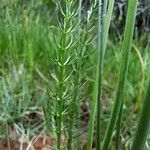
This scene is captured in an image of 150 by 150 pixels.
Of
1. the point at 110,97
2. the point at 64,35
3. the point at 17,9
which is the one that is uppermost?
the point at 64,35

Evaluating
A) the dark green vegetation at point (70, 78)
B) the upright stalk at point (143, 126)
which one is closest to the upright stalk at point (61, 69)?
the dark green vegetation at point (70, 78)

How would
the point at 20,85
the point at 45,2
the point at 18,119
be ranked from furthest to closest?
the point at 45,2
the point at 20,85
the point at 18,119

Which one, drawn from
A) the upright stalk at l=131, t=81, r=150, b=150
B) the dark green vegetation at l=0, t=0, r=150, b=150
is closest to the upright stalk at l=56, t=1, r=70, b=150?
the dark green vegetation at l=0, t=0, r=150, b=150

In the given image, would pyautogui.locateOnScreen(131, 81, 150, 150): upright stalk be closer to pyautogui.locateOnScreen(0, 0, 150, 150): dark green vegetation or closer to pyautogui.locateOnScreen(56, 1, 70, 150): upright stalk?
pyautogui.locateOnScreen(0, 0, 150, 150): dark green vegetation

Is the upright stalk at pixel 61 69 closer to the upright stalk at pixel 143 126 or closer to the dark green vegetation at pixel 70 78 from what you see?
the dark green vegetation at pixel 70 78

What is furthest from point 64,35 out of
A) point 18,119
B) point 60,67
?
point 18,119

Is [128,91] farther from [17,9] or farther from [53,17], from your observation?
[53,17]
